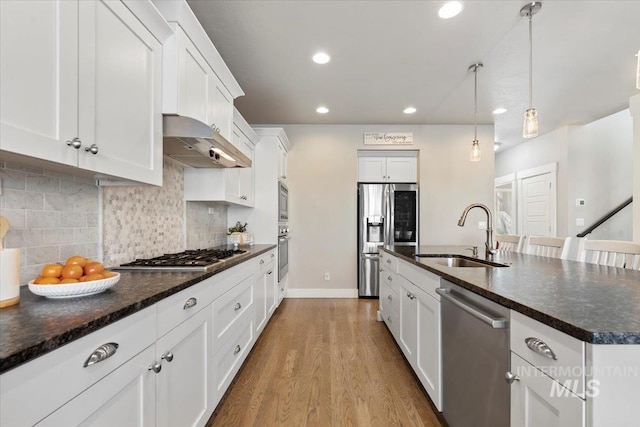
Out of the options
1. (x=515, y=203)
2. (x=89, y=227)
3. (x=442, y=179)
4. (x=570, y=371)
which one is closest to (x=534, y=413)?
(x=570, y=371)

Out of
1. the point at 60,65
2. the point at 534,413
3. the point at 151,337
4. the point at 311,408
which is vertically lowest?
the point at 311,408

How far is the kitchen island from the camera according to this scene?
68 cm

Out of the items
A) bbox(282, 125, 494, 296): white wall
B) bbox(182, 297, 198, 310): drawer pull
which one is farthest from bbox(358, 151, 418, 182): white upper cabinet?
bbox(182, 297, 198, 310): drawer pull

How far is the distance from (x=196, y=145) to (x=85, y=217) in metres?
0.70

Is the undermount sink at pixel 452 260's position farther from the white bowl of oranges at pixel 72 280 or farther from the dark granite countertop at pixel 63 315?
the white bowl of oranges at pixel 72 280

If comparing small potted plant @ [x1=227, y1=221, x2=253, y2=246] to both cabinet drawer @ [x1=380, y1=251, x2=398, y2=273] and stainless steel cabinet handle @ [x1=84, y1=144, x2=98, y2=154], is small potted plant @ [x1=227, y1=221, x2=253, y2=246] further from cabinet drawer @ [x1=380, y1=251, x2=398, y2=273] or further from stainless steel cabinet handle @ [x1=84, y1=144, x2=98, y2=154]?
stainless steel cabinet handle @ [x1=84, y1=144, x2=98, y2=154]

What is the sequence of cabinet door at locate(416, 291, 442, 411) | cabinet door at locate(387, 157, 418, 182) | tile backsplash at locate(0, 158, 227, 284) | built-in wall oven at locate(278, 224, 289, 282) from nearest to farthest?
tile backsplash at locate(0, 158, 227, 284) → cabinet door at locate(416, 291, 442, 411) → built-in wall oven at locate(278, 224, 289, 282) → cabinet door at locate(387, 157, 418, 182)

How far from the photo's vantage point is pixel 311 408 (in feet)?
5.95

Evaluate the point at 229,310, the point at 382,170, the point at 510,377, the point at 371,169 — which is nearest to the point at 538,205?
the point at 382,170

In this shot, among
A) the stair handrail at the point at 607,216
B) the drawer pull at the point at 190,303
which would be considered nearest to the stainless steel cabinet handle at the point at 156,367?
the drawer pull at the point at 190,303

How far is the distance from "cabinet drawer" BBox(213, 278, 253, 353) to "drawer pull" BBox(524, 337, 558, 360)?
1.44 m

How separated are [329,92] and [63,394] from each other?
3.42 metres

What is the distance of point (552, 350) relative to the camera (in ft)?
2.64

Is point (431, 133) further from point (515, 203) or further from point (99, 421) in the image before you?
point (99, 421)
